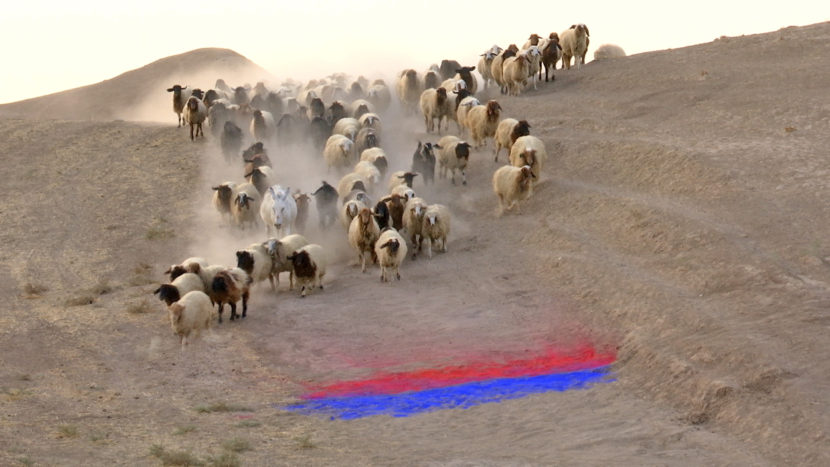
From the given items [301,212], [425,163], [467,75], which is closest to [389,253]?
[301,212]

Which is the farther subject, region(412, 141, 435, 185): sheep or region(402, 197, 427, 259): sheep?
region(412, 141, 435, 185): sheep

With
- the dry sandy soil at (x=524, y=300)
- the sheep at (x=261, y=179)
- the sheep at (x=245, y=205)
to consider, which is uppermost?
the sheep at (x=261, y=179)

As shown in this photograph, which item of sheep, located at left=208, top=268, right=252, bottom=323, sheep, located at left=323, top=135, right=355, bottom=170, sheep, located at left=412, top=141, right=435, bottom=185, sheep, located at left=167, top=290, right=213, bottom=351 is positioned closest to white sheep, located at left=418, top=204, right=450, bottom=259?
sheep, located at left=412, top=141, right=435, bottom=185

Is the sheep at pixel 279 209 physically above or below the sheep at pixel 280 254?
above

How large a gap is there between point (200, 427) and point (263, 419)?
3.08ft

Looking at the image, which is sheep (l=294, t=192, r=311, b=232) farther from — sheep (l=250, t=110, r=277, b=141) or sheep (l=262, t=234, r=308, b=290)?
sheep (l=250, t=110, r=277, b=141)

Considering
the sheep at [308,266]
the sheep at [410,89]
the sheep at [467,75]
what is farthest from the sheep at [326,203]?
the sheep at [467,75]

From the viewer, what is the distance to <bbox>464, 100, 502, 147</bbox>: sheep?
92.9 ft

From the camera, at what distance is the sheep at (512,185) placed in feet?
79.0

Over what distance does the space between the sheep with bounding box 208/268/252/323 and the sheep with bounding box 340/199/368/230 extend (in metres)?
4.21

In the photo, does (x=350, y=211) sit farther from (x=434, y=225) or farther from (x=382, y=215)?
(x=434, y=225)

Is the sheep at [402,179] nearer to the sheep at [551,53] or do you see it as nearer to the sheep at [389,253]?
the sheep at [389,253]

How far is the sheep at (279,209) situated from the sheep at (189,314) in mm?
5734

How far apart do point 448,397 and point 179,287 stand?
5914mm
